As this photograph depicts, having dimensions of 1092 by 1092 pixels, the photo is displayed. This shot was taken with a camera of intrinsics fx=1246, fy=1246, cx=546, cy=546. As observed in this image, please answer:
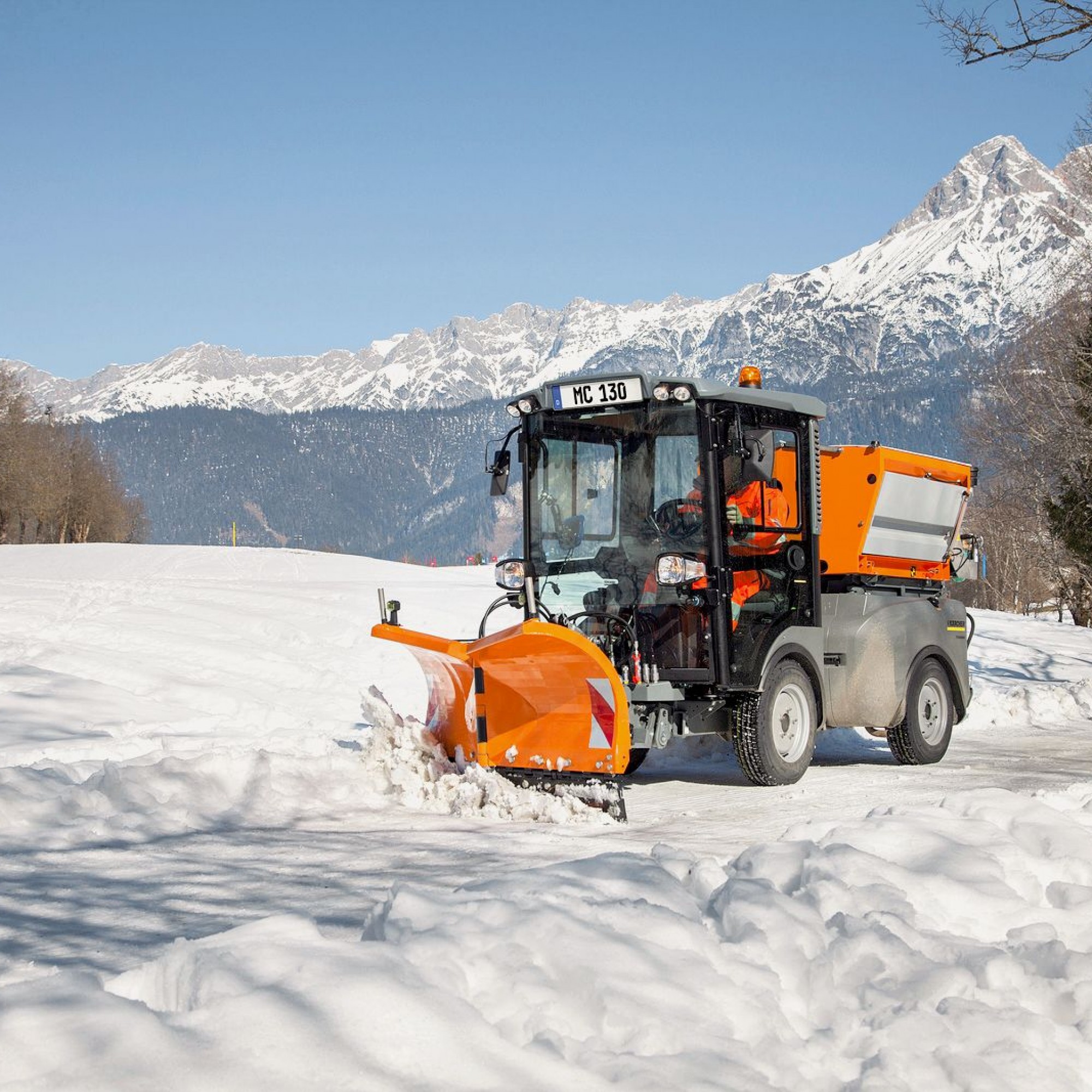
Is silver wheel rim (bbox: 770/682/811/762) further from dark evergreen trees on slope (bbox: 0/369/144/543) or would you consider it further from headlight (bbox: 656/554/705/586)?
dark evergreen trees on slope (bbox: 0/369/144/543)

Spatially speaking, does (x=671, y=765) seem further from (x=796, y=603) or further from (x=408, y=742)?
(x=408, y=742)

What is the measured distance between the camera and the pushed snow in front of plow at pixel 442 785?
6.59 meters

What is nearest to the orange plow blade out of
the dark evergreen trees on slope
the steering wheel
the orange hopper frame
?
the steering wheel

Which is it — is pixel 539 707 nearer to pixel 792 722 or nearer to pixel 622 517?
pixel 622 517

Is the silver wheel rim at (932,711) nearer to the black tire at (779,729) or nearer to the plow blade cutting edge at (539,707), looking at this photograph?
the black tire at (779,729)

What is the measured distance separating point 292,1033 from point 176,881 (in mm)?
2370

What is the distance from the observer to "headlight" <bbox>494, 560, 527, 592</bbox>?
8.40 meters

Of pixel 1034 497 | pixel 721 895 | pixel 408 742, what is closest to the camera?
pixel 721 895

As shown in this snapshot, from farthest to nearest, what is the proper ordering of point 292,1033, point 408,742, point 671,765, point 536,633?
point 671,765, point 408,742, point 536,633, point 292,1033

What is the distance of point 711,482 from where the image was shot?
766cm

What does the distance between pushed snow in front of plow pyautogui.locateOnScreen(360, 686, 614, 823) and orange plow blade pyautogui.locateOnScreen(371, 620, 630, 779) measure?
14 cm

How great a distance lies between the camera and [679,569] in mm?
7594

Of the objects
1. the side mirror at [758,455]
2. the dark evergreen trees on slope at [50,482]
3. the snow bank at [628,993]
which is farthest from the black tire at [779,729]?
the dark evergreen trees on slope at [50,482]

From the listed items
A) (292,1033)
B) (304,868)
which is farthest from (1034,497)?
(292,1033)
